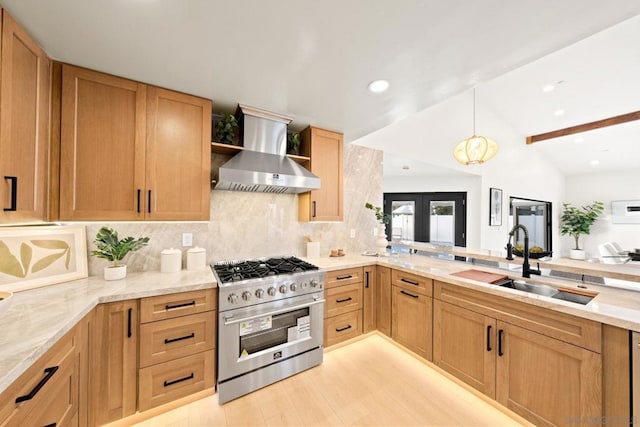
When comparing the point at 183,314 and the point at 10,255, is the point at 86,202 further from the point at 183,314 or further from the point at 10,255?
the point at 183,314

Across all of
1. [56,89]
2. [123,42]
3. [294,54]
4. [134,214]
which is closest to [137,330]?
[134,214]

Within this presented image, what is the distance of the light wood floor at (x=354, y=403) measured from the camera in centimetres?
158

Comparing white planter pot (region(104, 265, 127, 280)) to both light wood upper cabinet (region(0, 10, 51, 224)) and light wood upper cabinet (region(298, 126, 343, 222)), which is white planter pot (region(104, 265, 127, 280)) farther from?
light wood upper cabinet (region(298, 126, 343, 222))

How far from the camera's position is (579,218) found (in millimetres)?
6539

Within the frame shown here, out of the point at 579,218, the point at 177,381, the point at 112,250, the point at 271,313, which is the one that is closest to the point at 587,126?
the point at 579,218

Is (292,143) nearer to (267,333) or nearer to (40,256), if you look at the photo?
(267,333)

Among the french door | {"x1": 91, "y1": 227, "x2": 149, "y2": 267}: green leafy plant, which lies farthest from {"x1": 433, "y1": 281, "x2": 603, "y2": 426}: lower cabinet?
the french door

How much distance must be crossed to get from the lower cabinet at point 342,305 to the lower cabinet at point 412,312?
1.20 feet

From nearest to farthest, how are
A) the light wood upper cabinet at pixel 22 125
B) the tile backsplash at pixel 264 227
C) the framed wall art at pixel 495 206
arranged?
1. the light wood upper cabinet at pixel 22 125
2. the tile backsplash at pixel 264 227
3. the framed wall art at pixel 495 206

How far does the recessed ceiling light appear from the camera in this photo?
1746 mm

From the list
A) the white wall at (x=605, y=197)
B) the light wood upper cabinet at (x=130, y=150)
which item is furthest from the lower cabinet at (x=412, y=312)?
the white wall at (x=605, y=197)

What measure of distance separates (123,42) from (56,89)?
2.05 feet

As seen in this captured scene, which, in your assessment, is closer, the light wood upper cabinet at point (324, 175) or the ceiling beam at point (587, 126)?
the light wood upper cabinet at point (324, 175)

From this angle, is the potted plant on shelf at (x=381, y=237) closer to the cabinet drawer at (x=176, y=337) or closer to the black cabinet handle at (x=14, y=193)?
the cabinet drawer at (x=176, y=337)
